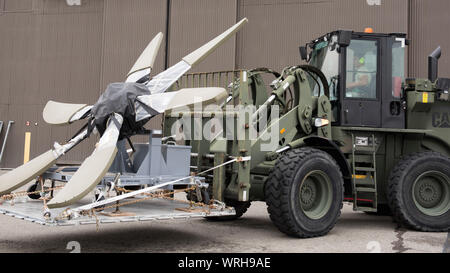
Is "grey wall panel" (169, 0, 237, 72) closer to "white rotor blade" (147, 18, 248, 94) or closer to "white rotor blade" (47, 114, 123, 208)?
"white rotor blade" (147, 18, 248, 94)

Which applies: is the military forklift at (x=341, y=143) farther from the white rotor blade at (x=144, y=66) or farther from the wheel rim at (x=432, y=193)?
the white rotor blade at (x=144, y=66)

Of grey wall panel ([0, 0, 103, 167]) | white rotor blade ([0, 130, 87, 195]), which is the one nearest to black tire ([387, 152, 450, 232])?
white rotor blade ([0, 130, 87, 195])

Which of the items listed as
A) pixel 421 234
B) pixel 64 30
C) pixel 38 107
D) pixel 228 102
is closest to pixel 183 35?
pixel 64 30

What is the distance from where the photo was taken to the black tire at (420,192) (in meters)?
7.26

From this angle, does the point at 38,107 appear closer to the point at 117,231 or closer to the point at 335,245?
the point at 117,231

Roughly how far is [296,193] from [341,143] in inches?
64.4

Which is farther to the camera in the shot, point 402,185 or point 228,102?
point 228,102

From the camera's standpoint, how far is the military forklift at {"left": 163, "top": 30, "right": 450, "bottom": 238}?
6520mm

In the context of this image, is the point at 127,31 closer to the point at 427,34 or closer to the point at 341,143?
the point at 427,34

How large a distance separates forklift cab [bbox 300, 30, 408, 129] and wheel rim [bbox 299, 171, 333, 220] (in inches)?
49.2

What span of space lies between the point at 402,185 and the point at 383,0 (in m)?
10.4

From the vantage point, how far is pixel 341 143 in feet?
24.9

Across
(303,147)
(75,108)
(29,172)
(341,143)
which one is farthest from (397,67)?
(29,172)

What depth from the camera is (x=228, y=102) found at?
26.2ft
